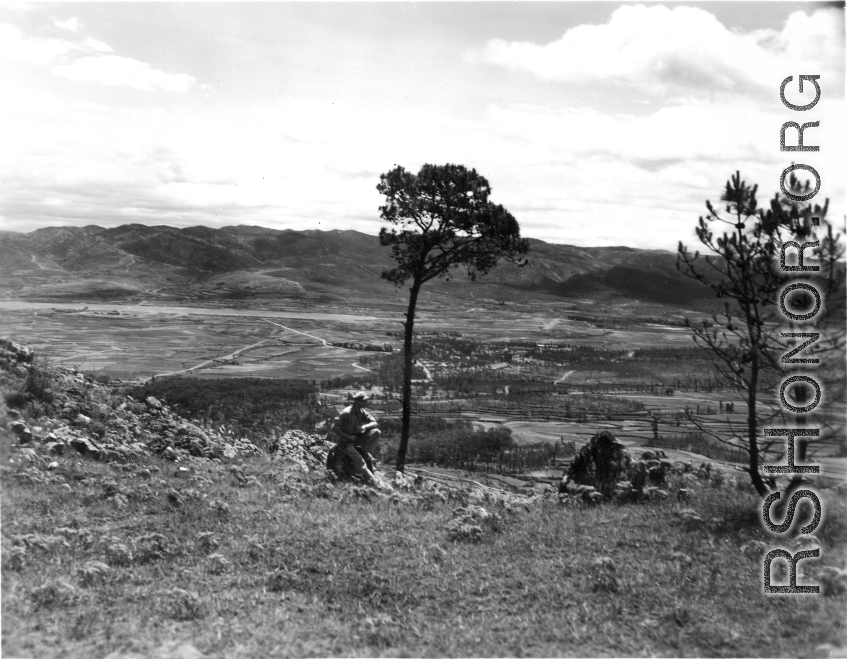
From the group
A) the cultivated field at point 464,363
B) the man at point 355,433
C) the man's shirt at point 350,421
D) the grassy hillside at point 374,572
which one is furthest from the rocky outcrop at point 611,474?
the man's shirt at point 350,421

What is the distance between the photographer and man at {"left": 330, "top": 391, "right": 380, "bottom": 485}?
16.0 m

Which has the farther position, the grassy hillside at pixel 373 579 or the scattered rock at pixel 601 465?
the scattered rock at pixel 601 465

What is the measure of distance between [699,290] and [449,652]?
525ft

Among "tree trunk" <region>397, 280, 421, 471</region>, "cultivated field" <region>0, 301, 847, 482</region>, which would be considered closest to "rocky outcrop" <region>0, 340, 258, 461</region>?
"tree trunk" <region>397, 280, 421, 471</region>

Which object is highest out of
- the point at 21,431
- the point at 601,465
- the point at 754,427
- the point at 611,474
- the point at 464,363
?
the point at 754,427

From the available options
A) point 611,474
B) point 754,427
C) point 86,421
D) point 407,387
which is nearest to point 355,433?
point 611,474

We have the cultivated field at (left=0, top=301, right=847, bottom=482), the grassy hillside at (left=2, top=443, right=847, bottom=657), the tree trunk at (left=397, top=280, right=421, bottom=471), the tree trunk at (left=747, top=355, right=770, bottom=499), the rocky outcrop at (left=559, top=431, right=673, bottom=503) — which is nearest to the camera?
the grassy hillside at (left=2, top=443, right=847, bottom=657)

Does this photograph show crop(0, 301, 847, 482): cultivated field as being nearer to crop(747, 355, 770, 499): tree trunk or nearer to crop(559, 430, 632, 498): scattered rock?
crop(747, 355, 770, 499): tree trunk

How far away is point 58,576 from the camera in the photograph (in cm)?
848

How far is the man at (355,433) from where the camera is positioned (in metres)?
16.0

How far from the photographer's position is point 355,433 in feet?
53.1

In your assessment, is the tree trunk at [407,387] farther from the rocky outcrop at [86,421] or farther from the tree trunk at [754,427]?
the tree trunk at [754,427]

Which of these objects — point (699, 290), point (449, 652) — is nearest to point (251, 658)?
point (449, 652)

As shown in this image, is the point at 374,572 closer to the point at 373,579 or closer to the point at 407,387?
the point at 373,579
